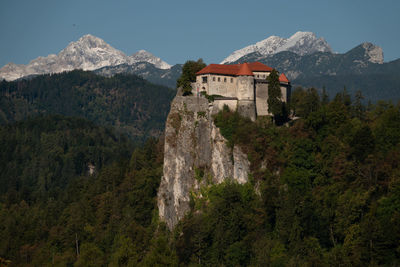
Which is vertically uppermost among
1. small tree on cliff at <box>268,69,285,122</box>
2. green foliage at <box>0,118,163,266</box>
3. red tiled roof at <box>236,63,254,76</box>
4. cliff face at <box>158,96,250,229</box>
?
red tiled roof at <box>236,63,254,76</box>

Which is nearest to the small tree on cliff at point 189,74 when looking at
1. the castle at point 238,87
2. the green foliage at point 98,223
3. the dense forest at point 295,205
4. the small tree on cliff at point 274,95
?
the castle at point 238,87

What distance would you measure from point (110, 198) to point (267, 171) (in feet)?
143

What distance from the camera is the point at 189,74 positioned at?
300 feet

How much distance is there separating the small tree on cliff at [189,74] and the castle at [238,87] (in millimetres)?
→ 1489

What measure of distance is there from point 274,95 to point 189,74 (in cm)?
1525

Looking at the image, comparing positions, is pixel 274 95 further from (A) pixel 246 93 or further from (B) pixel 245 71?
(B) pixel 245 71

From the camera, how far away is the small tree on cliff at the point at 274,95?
83.8 metres

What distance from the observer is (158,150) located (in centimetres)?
11806

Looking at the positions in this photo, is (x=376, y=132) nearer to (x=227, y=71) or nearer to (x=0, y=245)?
(x=227, y=71)

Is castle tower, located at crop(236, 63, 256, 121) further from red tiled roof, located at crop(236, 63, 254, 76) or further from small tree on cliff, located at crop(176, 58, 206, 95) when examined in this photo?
small tree on cliff, located at crop(176, 58, 206, 95)

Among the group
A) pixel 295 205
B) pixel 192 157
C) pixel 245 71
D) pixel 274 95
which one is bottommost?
pixel 295 205

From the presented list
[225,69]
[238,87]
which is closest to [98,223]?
[225,69]

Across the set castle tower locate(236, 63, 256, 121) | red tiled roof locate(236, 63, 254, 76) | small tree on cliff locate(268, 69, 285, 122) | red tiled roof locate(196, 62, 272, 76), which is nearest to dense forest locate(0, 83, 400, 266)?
castle tower locate(236, 63, 256, 121)

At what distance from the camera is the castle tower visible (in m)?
84.6
